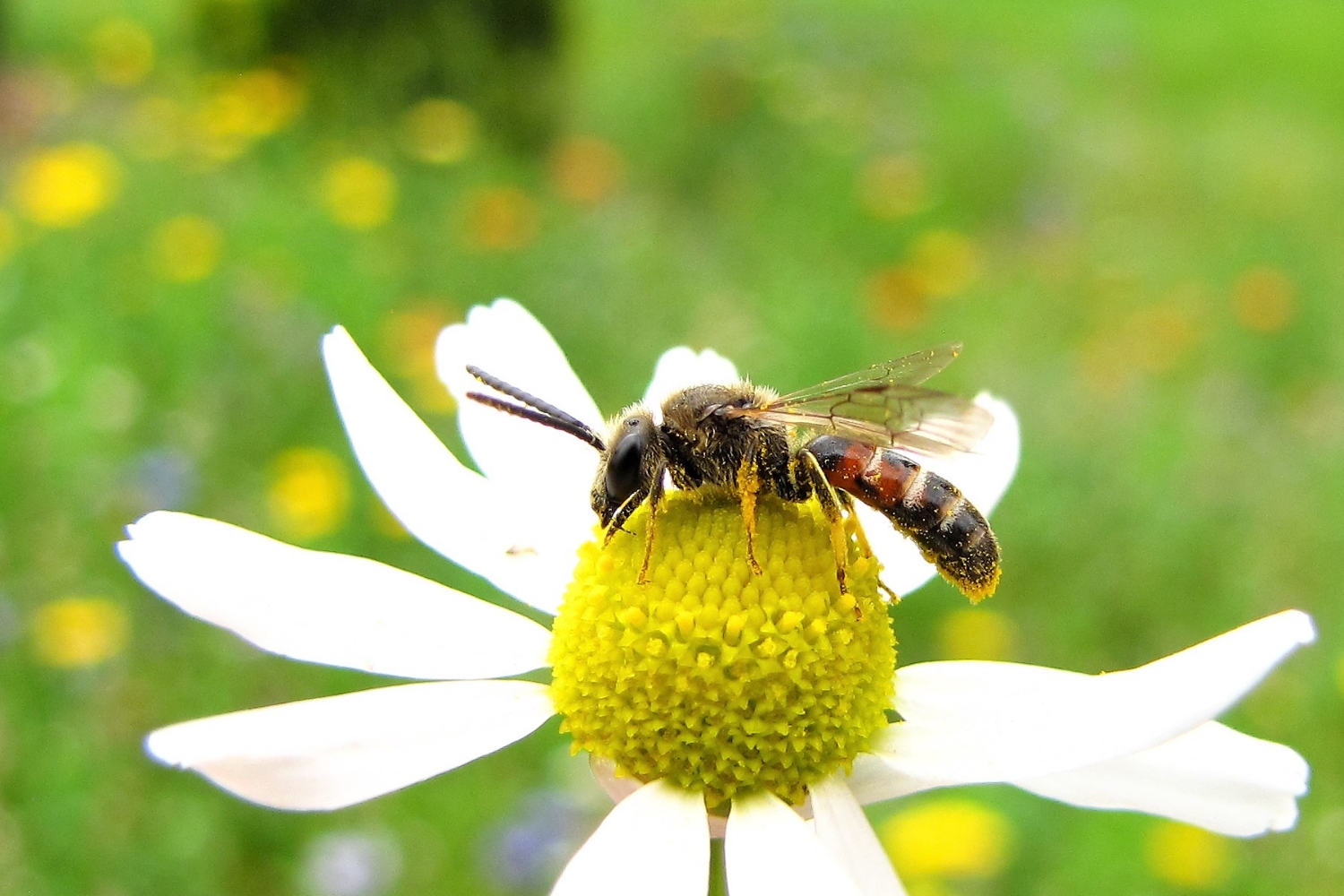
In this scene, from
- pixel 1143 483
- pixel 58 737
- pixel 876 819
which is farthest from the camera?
pixel 1143 483

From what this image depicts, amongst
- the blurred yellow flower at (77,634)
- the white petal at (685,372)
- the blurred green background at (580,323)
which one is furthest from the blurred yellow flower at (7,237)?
the white petal at (685,372)

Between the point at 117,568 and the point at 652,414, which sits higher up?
the point at 117,568

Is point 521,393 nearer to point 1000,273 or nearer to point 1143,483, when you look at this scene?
point 1143,483

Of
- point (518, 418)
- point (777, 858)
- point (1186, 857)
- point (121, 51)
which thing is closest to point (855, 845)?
point (777, 858)

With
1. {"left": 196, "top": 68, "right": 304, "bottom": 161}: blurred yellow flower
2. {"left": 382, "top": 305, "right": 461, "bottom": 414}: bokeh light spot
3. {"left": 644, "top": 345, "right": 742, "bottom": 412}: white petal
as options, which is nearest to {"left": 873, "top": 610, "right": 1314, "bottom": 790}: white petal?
{"left": 644, "top": 345, "right": 742, "bottom": 412}: white petal

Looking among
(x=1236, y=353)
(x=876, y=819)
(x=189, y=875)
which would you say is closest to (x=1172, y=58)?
(x=1236, y=353)

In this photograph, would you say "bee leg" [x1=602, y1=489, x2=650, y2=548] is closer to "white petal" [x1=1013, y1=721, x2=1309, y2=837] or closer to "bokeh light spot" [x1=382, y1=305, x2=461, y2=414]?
"white petal" [x1=1013, y1=721, x2=1309, y2=837]
